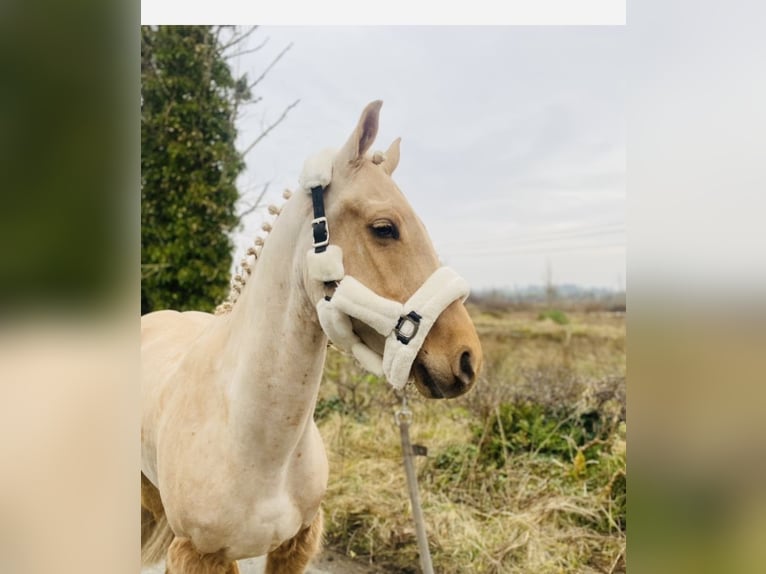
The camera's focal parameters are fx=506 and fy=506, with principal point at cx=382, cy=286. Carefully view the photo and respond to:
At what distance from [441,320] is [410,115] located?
1.11m

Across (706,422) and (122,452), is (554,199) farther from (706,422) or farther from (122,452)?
(122,452)

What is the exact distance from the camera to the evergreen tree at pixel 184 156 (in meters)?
2.06

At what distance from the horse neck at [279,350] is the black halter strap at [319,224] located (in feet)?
0.13

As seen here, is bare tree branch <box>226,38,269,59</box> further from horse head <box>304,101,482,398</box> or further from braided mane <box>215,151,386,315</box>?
horse head <box>304,101,482,398</box>

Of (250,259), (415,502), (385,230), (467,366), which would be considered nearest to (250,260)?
(250,259)

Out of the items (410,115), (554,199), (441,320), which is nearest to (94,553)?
(441,320)

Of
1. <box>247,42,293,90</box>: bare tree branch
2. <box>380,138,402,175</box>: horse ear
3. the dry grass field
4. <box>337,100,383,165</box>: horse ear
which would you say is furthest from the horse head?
the dry grass field

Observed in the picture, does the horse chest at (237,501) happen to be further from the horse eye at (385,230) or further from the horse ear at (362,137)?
the horse ear at (362,137)

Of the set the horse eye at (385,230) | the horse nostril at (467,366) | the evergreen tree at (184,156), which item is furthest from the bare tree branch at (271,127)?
the horse nostril at (467,366)

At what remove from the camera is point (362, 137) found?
1252 millimetres

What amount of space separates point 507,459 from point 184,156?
191cm

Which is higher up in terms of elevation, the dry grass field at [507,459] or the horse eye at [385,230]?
the horse eye at [385,230]

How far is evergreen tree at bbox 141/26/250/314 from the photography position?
2.06 m

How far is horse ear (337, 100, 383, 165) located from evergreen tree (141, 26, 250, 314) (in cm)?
98
